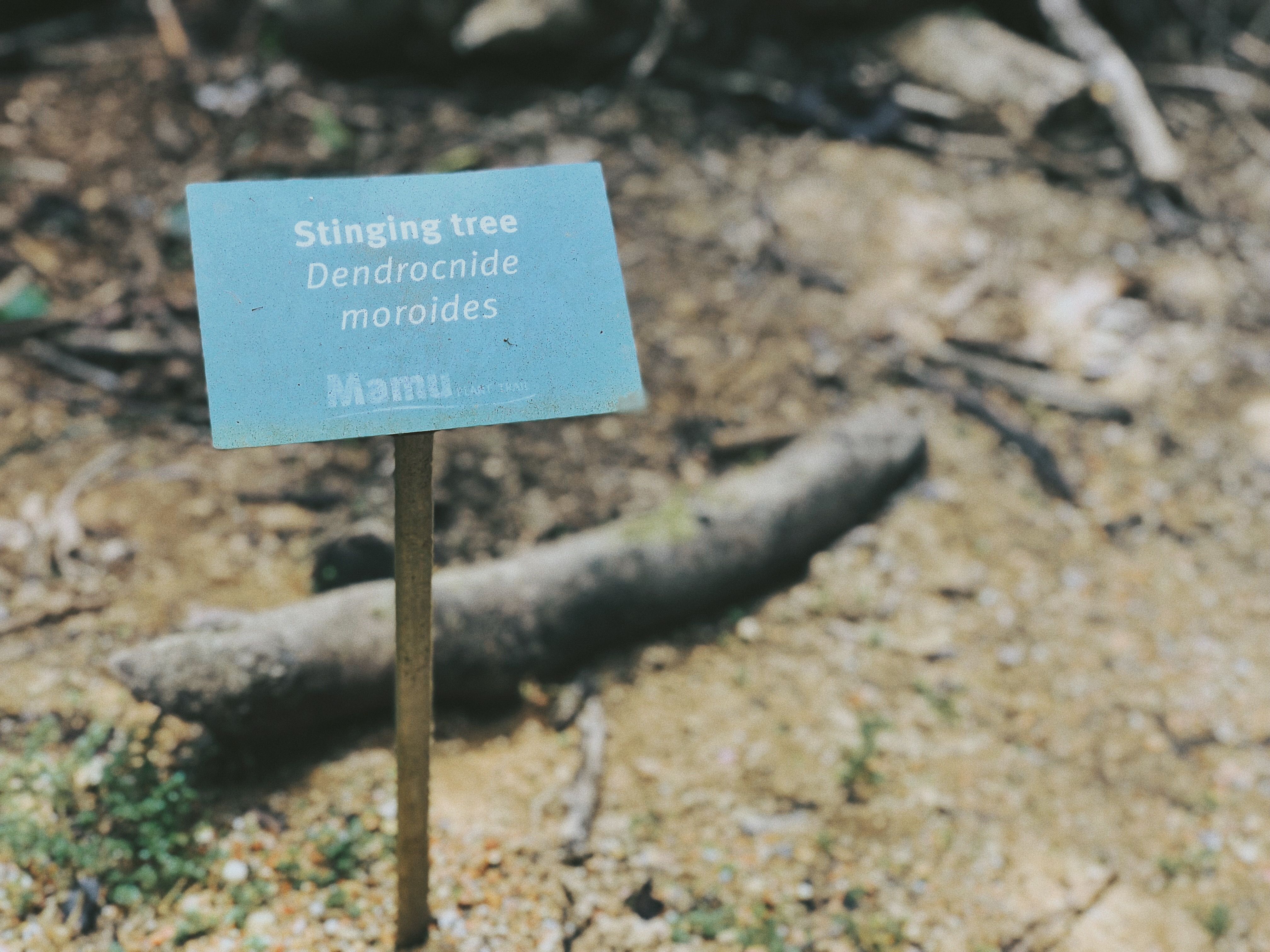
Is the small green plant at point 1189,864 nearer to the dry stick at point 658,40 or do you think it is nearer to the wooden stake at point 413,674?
the wooden stake at point 413,674

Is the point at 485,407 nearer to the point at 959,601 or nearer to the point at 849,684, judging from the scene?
the point at 849,684

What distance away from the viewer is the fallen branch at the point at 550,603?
2.08 m

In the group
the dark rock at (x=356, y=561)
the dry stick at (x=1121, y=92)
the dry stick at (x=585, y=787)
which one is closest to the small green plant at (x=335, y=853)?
the dry stick at (x=585, y=787)

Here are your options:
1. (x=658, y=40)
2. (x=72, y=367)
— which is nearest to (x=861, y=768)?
(x=72, y=367)

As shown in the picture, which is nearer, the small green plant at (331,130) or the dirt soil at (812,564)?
the dirt soil at (812,564)

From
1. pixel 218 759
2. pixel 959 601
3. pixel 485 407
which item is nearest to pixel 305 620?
pixel 218 759

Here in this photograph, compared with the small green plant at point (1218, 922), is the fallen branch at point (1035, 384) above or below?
above

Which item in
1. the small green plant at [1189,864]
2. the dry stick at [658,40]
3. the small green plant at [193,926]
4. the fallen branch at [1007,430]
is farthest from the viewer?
the dry stick at [658,40]

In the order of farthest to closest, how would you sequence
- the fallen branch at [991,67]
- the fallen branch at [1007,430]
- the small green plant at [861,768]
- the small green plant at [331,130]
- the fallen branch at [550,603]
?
the fallen branch at [991,67] < the small green plant at [331,130] < the fallen branch at [1007,430] < the small green plant at [861,768] < the fallen branch at [550,603]

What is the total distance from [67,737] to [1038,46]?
19.2 ft

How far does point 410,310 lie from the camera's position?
140 cm

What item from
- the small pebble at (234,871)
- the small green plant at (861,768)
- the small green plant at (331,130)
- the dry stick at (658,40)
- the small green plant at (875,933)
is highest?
the dry stick at (658,40)

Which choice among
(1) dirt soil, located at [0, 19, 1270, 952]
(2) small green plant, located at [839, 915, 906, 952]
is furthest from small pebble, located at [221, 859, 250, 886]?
(2) small green plant, located at [839, 915, 906, 952]

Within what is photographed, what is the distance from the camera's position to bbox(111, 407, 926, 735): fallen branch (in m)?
A: 2.08
